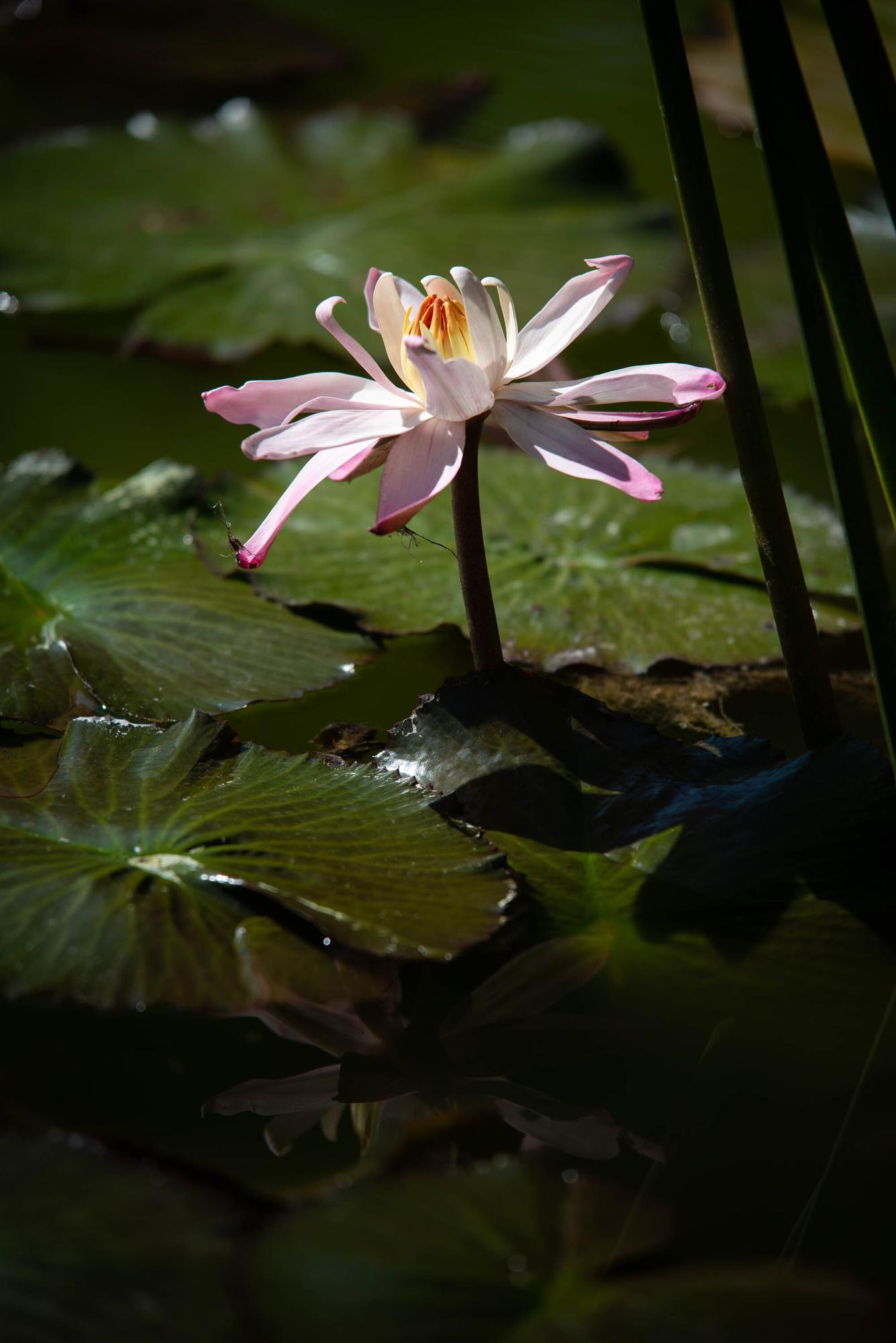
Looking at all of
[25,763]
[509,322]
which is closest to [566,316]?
[509,322]

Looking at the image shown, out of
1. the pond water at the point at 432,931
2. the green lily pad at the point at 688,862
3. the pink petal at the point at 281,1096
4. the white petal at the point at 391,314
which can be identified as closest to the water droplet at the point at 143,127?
the pond water at the point at 432,931

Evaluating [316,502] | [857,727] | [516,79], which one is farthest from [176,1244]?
[516,79]

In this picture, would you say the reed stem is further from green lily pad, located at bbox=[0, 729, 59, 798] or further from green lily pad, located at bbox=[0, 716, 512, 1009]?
green lily pad, located at bbox=[0, 729, 59, 798]

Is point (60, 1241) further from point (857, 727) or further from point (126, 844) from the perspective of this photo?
point (857, 727)

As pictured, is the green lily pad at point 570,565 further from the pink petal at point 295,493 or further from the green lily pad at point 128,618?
the pink petal at point 295,493

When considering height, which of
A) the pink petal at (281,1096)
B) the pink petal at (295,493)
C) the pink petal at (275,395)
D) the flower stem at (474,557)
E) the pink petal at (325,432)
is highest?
the pink petal at (275,395)

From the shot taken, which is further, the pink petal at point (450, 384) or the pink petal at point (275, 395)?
the pink petal at point (275, 395)
